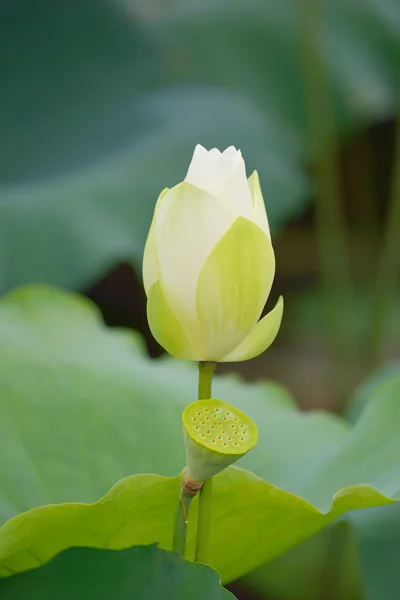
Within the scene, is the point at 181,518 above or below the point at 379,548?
above

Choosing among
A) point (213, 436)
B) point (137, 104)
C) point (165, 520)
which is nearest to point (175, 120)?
point (137, 104)

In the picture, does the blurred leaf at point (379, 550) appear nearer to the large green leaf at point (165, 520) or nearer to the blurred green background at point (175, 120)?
the blurred green background at point (175, 120)

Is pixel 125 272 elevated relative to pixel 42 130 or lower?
lower

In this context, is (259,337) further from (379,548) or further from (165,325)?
(379,548)

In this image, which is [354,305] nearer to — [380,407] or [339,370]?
[339,370]

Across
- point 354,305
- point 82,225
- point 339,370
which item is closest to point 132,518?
point 82,225

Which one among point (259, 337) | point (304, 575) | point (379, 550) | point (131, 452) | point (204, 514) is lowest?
point (304, 575)

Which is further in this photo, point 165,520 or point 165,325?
point 165,520
